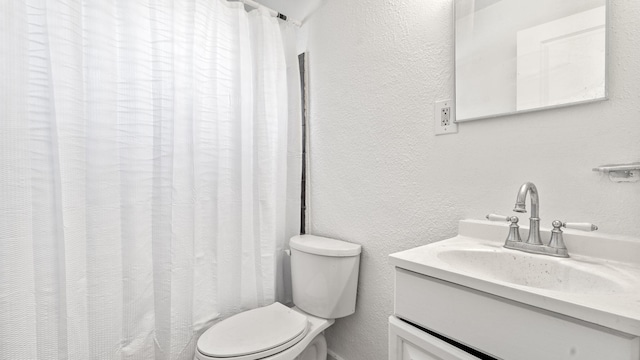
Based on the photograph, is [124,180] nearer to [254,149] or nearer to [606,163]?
[254,149]

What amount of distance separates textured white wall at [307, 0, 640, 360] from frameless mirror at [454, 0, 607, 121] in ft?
0.11

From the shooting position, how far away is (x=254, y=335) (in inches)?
41.6

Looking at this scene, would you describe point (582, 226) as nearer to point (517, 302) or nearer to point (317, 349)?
point (517, 302)

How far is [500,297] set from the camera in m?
0.54

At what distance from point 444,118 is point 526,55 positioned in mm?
292

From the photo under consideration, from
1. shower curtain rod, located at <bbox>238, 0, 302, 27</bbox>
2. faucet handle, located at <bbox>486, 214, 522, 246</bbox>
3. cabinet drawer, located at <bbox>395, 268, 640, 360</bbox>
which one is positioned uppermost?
shower curtain rod, located at <bbox>238, 0, 302, 27</bbox>

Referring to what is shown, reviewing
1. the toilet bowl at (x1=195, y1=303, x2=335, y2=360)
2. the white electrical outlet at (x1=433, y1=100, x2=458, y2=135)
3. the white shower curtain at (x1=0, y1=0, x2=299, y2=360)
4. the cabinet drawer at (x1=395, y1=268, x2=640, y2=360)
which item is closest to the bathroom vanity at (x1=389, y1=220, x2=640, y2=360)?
the cabinet drawer at (x1=395, y1=268, x2=640, y2=360)

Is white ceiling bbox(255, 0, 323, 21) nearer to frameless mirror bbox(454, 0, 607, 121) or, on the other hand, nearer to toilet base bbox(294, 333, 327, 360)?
frameless mirror bbox(454, 0, 607, 121)

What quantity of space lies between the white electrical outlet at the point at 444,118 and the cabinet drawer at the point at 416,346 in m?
0.68

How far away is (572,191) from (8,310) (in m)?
1.69

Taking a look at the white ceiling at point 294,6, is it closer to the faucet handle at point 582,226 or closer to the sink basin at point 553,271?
the sink basin at point 553,271

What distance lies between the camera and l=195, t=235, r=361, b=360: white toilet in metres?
1.01

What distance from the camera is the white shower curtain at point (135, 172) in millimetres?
851

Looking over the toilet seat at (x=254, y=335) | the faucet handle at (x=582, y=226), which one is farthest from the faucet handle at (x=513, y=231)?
the toilet seat at (x=254, y=335)
